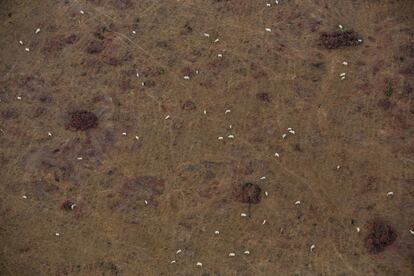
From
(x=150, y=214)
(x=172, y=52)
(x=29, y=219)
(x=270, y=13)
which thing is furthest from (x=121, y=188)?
(x=270, y=13)

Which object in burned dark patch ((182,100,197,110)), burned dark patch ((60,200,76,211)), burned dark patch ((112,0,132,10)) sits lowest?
burned dark patch ((60,200,76,211))

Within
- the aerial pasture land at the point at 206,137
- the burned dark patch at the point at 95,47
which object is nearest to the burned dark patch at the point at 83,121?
the aerial pasture land at the point at 206,137

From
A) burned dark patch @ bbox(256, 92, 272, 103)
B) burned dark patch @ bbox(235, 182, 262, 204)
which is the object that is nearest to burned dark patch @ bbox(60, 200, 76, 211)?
burned dark patch @ bbox(235, 182, 262, 204)

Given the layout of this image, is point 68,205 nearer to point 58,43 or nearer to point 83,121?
point 83,121

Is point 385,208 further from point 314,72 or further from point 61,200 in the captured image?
point 61,200

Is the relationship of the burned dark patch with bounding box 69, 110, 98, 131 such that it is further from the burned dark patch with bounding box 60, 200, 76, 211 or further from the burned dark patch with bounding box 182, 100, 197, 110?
the burned dark patch with bounding box 182, 100, 197, 110
